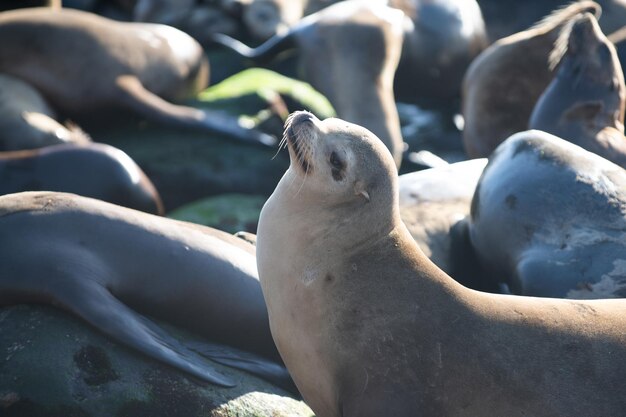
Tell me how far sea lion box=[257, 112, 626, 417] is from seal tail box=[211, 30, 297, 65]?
5685mm

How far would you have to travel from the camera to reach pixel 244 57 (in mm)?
10438

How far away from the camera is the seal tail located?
9.93 meters

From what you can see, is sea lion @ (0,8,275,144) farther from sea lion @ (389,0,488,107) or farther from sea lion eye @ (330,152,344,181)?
sea lion eye @ (330,152,344,181)

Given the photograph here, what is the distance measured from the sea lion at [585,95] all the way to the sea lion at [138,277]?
8.49ft

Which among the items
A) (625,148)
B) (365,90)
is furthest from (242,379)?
(365,90)

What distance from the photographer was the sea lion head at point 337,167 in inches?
167

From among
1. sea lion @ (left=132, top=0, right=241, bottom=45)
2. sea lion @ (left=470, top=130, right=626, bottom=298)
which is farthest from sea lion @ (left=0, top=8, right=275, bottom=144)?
sea lion @ (left=470, top=130, right=626, bottom=298)

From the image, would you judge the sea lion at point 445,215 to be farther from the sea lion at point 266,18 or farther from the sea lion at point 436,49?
the sea lion at point 266,18

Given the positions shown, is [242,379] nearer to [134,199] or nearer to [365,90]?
[134,199]

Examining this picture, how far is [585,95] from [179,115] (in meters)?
3.30

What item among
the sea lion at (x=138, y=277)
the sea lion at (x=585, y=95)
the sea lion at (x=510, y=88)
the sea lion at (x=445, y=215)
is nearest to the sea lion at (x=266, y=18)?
the sea lion at (x=510, y=88)

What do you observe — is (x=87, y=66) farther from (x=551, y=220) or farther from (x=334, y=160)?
(x=334, y=160)

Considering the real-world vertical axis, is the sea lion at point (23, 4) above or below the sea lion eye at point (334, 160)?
below

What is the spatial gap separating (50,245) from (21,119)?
149 inches
